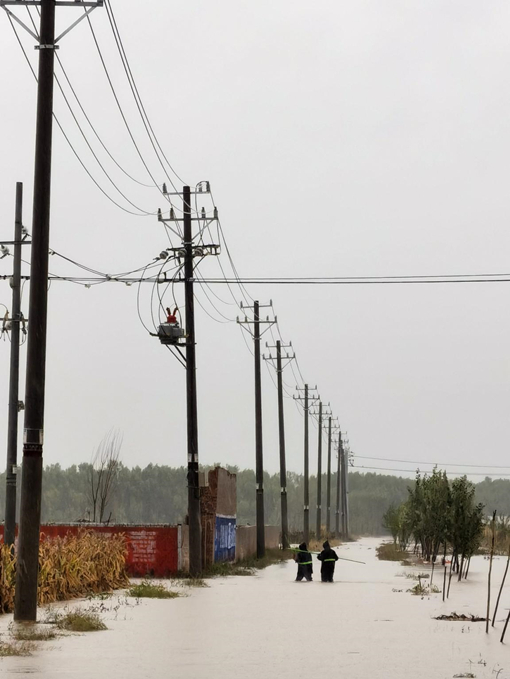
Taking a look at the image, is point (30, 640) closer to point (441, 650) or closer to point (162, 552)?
point (441, 650)

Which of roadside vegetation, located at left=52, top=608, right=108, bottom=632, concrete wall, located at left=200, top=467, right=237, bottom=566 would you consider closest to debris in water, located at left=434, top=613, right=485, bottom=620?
roadside vegetation, located at left=52, top=608, right=108, bottom=632

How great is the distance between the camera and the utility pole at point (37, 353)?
18.9 m

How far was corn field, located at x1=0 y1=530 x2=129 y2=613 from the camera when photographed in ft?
70.5

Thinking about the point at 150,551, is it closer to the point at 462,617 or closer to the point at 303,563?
the point at 303,563

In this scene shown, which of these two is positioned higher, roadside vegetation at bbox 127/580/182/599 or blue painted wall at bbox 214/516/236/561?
blue painted wall at bbox 214/516/236/561

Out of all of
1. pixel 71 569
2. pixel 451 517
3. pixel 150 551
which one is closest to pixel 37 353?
pixel 71 569

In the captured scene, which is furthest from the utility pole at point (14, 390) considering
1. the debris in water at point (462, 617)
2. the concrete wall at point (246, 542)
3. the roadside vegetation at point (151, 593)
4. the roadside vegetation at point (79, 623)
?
the concrete wall at point (246, 542)

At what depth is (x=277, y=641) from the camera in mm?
17062

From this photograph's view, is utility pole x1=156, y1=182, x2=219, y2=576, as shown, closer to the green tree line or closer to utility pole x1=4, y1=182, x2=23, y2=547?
utility pole x1=4, y1=182, x2=23, y2=547

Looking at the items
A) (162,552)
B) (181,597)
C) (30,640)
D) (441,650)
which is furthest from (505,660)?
(162,552)

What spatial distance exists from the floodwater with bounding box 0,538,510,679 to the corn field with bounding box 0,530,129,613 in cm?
104

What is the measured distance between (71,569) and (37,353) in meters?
8.86

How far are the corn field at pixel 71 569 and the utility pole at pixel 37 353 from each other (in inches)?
82.0

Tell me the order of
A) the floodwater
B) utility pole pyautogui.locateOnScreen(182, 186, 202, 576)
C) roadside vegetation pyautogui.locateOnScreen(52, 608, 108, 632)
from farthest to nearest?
1. utility pole pyautogui.locateOnScreen(182, 186, 202, 576)
2. roadside vegetation pyautogui.locateOnScreen(52, 608, 108, 632)
3. the floodwater
